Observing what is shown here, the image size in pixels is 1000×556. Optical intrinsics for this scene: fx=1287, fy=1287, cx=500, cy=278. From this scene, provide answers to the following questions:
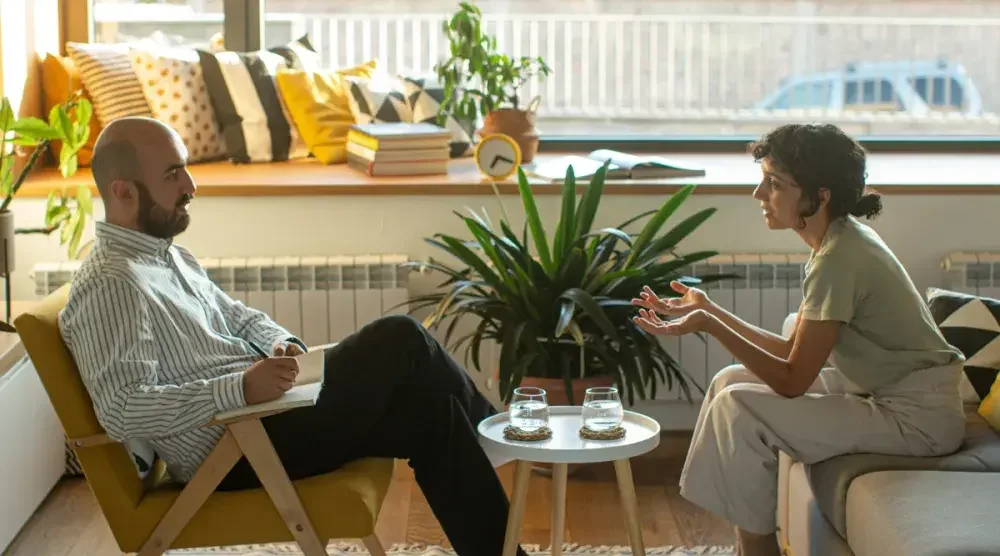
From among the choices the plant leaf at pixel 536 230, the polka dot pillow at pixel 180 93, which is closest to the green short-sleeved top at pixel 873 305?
the plant leaf at pixel 536 230

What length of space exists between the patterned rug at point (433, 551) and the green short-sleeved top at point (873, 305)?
735 mm

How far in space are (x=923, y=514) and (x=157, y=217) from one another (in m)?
1.60

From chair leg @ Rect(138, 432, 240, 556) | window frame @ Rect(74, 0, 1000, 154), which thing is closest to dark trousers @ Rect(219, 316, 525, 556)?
chair leg @ Rect(138, 432, 240, 556)

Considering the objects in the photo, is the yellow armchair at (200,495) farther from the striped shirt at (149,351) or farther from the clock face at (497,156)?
the clock face at (497,156)

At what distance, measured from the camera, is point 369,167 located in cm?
402

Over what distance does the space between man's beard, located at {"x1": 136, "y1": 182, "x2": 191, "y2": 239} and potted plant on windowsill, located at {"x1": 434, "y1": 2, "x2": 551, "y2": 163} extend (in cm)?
164

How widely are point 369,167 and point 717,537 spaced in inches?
61.8

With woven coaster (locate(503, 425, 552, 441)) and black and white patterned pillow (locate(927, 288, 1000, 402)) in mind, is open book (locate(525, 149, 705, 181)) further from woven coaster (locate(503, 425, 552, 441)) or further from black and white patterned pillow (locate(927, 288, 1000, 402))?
woven coaster (locate(503, 425, 552, 441))

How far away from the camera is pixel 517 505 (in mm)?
2529

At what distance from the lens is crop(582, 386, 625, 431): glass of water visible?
2514 mm

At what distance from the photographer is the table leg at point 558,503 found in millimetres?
2723

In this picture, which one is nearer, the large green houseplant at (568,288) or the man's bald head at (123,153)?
the man's bald head at (123,153)

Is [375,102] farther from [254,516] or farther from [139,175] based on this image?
[254,516]

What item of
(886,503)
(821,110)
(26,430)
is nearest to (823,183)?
(886,503)
